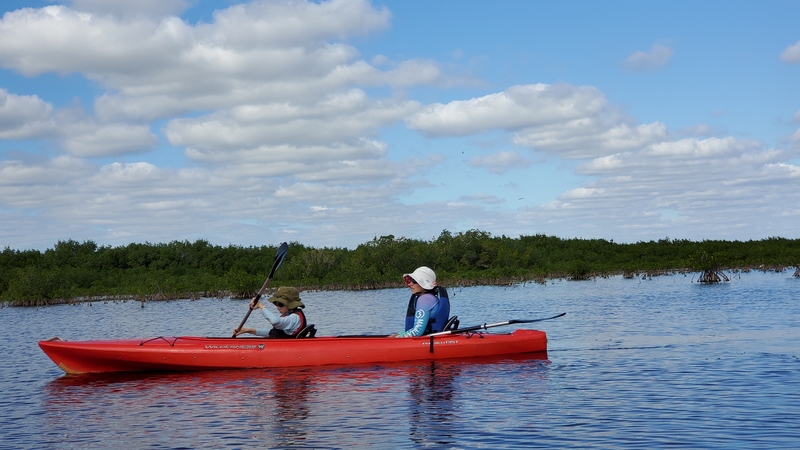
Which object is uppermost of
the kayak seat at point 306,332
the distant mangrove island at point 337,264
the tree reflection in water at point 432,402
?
the distant mangrove island at point 337,264

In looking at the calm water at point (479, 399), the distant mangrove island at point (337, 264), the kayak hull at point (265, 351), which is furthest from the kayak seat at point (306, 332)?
the distant mangrove island at point (337, 264)

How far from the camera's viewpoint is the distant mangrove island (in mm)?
40875

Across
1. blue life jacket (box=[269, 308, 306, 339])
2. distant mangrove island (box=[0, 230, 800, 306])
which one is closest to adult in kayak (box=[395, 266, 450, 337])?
blue life jacket (box=[269, 308, 306, 339])

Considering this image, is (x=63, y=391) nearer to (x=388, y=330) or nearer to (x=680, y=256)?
(x=388, y=330)

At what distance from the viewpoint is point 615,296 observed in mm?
29891

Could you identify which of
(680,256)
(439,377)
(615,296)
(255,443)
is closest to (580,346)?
(439,377)

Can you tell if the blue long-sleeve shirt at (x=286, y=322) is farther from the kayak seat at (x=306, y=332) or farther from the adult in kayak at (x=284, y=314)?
the kayak seat at (x=306, y=332)

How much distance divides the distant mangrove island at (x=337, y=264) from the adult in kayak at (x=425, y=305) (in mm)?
24977

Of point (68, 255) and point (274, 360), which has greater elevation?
point (68, 255)

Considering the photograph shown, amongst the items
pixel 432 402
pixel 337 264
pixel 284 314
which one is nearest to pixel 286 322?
pixel 284 314

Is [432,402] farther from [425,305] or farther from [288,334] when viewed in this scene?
[288,334]

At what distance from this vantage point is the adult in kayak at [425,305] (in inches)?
515

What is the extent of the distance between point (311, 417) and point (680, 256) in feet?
182

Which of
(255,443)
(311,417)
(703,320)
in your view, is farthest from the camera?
(703,320)
